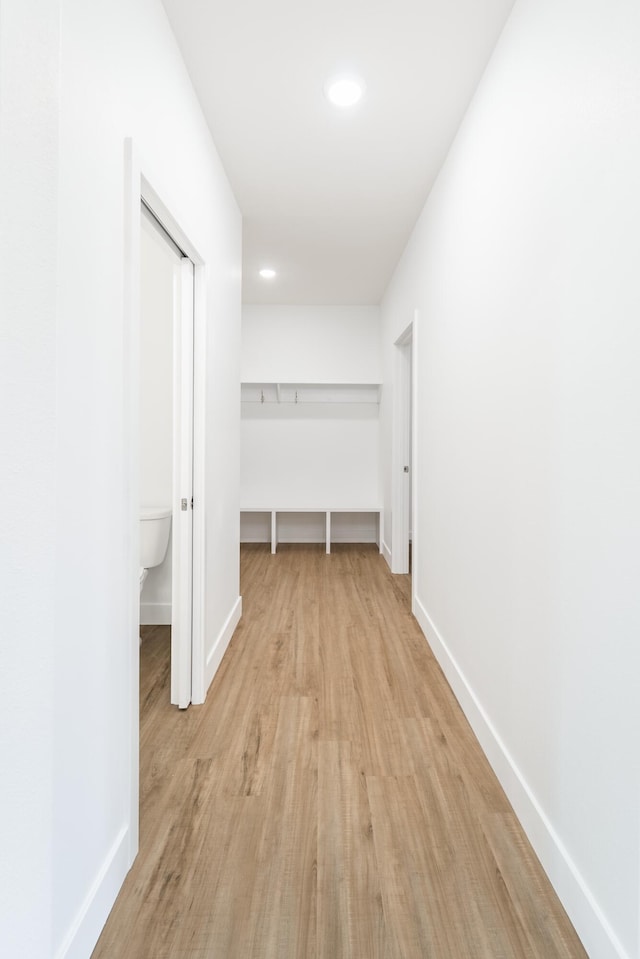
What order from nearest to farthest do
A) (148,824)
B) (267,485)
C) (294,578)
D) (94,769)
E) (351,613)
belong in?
(94,769)
(148,824)
(351,613)
(294,578)
(267,485)

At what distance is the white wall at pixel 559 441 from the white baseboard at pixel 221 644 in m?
1.15

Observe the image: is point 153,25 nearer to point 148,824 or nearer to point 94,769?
point 94,769

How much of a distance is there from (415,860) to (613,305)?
1.50 meters

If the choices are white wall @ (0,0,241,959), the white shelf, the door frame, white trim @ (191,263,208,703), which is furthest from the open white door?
the white shelf

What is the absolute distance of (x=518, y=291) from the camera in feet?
5.52

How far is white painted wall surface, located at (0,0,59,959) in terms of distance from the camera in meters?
0.71

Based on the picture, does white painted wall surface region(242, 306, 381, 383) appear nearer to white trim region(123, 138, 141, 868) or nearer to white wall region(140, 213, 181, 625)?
white wall region(140, 213, 181, 625)

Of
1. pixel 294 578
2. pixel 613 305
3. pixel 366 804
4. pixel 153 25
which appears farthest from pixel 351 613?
pixel 153 25

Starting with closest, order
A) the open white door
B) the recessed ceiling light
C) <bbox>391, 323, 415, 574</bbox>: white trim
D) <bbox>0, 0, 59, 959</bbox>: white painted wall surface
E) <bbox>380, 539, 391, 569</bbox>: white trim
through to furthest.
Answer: <bbox>0, 0, 59, 959</bbox>: white painted wall surface, the recessed ceiling light, the open white door, <bbox>391, 323, 415, 574</bbox>: white trim, <bbox>380, 539, 391, 569</bbox>: white trim

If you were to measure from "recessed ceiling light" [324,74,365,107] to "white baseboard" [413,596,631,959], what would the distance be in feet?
8.28

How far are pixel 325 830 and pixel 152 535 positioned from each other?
1966 millimetres

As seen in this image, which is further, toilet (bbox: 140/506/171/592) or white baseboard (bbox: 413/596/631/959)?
toilet (bbox: 140/506/171/592)

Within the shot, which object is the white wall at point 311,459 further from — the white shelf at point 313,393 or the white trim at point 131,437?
the white trim at point 131,437

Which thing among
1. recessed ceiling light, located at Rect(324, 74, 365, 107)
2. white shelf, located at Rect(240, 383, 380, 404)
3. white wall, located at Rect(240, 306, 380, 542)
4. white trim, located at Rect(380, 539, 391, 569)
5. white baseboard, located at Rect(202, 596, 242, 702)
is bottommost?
white baseboard, located at Rect(202, 596, 242, 702)
